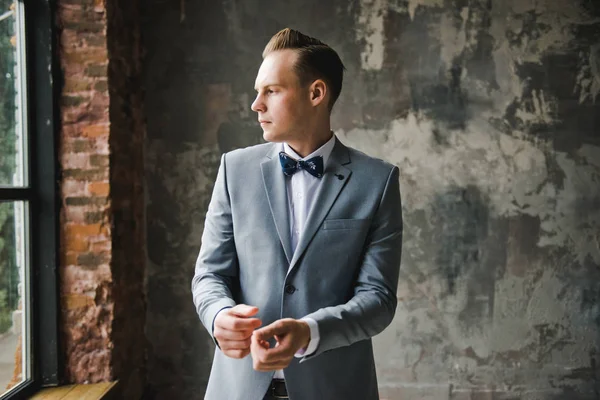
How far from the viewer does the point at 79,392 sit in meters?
2.59

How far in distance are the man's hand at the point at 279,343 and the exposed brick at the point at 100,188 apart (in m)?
1.81

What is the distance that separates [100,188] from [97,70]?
2.09 feet

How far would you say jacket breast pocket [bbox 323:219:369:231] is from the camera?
1453 mm

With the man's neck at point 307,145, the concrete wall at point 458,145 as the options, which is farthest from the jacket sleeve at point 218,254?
the concrete wall at point 458,145

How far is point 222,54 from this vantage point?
3.20 meters

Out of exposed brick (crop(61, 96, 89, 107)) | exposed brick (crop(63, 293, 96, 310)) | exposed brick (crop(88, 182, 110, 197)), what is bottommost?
exposed brick (crop(63, 293, 96, 310))

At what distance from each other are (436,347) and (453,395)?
33 centimetres

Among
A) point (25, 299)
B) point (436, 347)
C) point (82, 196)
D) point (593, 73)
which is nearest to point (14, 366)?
point (25, 299)

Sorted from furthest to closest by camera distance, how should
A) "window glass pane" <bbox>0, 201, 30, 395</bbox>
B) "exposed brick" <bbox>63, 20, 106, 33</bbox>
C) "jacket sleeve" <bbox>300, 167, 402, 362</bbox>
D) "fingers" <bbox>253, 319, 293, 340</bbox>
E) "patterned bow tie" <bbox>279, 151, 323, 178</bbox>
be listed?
1. "exposed brick" <bbox>63, 20, 106, 33</bbox>
2. "window glass pane" <bbox>0, 201, 30, 395</bbox>
3. "patterned bow tie" <bbox>279, 151, 323, 178</bbox>
4. "jacket sleeve" <bbox>300, 167, 402, 362</bbox>
5. "fingers" <bbox>253, 319, 293, 340</bbox>

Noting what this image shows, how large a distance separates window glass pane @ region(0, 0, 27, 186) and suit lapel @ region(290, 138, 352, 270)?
173 centimetres

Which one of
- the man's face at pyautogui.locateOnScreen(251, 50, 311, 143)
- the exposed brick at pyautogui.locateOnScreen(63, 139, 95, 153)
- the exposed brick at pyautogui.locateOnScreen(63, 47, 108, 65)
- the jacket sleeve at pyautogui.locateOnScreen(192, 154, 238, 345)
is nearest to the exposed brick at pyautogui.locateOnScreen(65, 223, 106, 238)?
the exposed brick at pyautogui.locateOnScreen(63, 139, 95, 153)

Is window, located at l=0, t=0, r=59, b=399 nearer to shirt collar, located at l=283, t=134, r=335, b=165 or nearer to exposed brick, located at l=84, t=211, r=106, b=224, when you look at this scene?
exposed brick, located at l=84, t=211, r=106, b=224

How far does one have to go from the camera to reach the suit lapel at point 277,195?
1.46 m

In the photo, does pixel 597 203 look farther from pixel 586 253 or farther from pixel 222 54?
pixel 222 54
